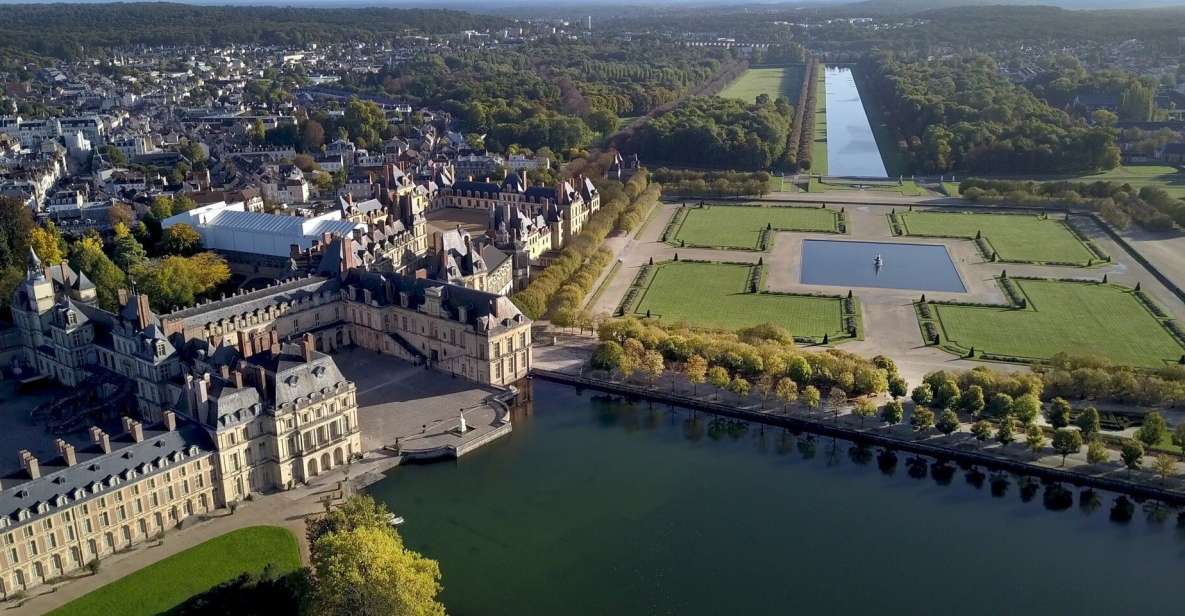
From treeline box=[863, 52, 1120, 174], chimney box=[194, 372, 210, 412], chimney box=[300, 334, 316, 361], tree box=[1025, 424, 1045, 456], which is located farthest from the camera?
treeline box=[863, 52, 1120, 174]

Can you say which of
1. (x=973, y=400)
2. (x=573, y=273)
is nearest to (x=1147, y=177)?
(x=573, y=273)

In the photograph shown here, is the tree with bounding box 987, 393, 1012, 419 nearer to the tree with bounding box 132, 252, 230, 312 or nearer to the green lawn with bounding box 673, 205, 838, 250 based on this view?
the green lawn with bounding box 673, 205, 838, 250

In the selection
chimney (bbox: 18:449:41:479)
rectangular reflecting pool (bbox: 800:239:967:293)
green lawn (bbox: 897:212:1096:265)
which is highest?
chimney (bbox: 18:449:41:479)

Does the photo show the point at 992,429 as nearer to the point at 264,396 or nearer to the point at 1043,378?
the point at 1043,378

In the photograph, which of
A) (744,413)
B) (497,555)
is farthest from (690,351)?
(497,555)

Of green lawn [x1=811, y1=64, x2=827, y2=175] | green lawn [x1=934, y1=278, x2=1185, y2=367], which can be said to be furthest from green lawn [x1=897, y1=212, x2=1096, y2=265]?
green lawn [x1=811, y1=64, x2=827, y2=175]
